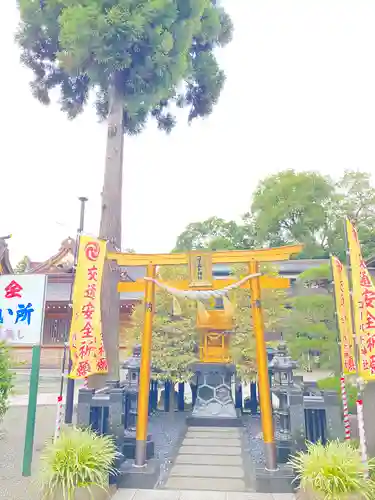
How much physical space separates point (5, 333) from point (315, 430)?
5554 millimetres

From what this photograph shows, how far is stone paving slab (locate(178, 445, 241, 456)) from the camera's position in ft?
25.1

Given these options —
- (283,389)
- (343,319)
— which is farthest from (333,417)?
(343,319)

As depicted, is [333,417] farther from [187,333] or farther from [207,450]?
[187,333]

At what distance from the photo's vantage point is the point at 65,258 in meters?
28.5

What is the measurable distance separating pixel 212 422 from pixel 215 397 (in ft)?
2.47

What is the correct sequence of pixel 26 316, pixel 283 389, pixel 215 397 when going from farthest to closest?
pixel 215 397, pixel 283 389, pixel 26 316

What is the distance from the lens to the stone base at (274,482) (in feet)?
18.9

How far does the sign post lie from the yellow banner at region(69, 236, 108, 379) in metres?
0.58

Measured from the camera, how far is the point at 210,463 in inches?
277

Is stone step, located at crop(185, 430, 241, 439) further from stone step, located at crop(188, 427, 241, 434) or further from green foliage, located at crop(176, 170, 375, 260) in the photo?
green foliage, located at crop(176, 170, 375, 260)

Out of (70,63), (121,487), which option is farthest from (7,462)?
(70,63)

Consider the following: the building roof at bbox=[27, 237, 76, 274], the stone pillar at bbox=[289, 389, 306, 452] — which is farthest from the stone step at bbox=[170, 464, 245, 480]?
the building roof at bbox=[27, 237, 76, 274]

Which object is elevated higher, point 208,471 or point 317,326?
point 317,326

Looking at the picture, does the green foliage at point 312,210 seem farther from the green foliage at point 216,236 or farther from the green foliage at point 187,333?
the green foliage at point 187,333
